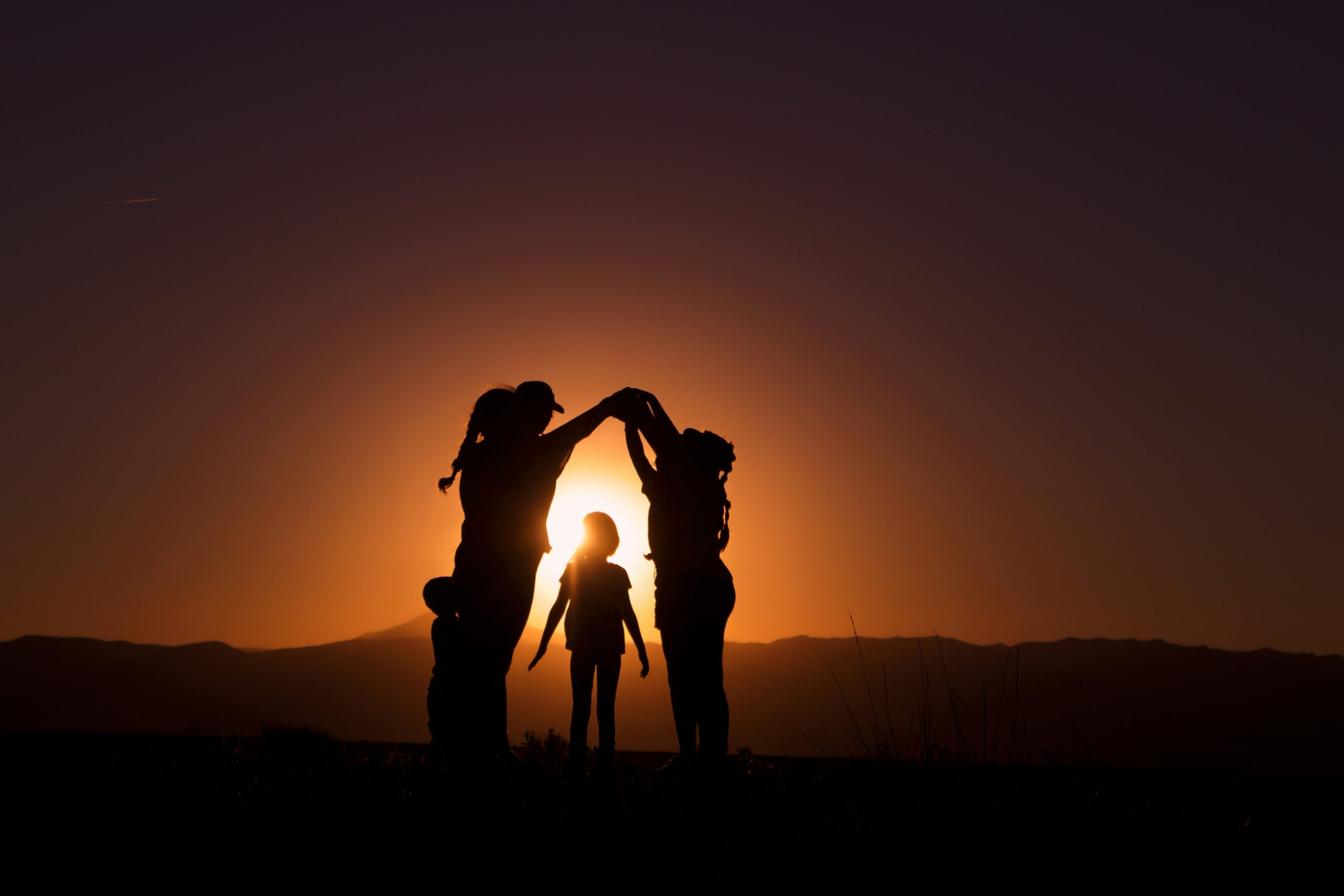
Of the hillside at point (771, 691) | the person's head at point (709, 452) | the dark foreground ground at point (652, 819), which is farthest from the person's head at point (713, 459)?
the hillside at point (771, 691)

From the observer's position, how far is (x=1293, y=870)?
438 cm

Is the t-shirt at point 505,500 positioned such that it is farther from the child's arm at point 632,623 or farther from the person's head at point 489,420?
the child's arm at point 632,623

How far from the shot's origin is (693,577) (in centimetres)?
650

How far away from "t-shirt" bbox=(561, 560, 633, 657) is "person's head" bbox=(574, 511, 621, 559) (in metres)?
0.06

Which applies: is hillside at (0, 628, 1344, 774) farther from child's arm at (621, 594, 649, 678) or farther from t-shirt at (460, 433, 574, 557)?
t-shirt at (460, 433, 574, 557)

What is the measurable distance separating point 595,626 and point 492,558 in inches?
41.0

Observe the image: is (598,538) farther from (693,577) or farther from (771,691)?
(771,691)

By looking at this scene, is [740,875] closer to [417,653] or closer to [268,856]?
[268,856]

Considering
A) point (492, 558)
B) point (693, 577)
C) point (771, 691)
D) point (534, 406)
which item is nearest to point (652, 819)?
Answer: point (693, 577)

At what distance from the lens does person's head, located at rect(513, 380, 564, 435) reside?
6.57 m

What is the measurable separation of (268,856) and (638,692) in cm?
8200

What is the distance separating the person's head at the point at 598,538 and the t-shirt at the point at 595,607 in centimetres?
6

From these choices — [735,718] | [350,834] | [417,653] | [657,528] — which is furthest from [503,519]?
[417,653]

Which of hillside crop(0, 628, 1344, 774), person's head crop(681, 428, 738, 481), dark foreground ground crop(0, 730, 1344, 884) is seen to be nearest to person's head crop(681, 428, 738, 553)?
person's head crop(681, 428, 738, 481)
